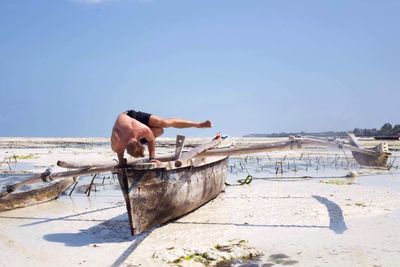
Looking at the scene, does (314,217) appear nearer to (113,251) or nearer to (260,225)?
(260,225)

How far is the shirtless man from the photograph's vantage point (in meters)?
6.88

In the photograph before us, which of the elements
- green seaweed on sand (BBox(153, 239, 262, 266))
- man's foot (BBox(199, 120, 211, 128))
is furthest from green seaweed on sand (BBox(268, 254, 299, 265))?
man's foot (BBox(199, 120, 211, 128))

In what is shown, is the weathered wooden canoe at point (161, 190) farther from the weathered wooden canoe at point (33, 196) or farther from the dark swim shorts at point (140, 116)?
the weathered wooden canoe at point (33, 196)

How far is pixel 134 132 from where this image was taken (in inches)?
272

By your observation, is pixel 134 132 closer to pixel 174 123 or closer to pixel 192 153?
pixel 174 123

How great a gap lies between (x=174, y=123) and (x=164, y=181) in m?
1.10

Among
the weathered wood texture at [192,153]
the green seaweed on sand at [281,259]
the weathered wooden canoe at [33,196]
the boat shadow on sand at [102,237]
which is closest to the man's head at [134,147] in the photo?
the weathered wood texture at [192,153]

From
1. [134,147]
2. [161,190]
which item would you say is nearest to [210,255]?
[161,190]

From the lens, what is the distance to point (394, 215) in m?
8.52

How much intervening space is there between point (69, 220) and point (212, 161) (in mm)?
3382

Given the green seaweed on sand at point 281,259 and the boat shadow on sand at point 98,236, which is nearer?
the green seaweed on sand at point 281,259

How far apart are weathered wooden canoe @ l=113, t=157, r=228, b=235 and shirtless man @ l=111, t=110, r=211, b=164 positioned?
1.03ft

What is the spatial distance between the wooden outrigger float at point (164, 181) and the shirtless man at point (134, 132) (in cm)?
26

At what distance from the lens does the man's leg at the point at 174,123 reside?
24.8 feet
